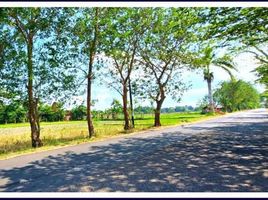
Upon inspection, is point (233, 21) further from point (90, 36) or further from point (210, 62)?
point (210, 62)

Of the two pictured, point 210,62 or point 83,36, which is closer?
point 83,36

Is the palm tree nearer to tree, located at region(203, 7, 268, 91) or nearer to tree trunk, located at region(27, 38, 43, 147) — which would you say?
tree, located at region(203, 7, 268, 91)

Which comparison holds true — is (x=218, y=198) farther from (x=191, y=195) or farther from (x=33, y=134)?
(x=33, y=134)

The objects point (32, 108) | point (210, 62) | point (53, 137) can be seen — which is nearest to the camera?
point (32, 108)

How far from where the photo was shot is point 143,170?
360 inches

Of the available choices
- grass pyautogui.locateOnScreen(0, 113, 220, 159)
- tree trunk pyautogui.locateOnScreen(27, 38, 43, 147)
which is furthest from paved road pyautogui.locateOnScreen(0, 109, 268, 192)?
tree trunk pyautogui.locateOnScreen(27, 38, 43, 147)

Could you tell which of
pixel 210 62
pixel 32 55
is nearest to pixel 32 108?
pixel 32 55

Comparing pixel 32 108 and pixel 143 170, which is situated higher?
pixel 32 108

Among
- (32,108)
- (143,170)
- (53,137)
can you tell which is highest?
(32,108)

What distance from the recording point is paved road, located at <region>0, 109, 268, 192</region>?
7.36m

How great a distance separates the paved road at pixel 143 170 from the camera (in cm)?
736

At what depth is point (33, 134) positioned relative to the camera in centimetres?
1834

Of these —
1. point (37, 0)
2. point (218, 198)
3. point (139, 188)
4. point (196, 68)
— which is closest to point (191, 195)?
point (218, 198)

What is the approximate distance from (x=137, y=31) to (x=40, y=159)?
1616 centimetres
